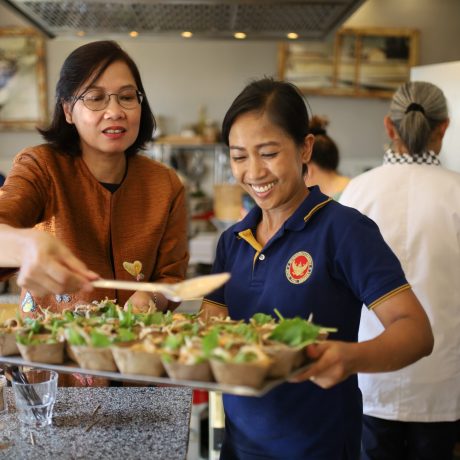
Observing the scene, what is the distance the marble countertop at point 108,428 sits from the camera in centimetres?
134

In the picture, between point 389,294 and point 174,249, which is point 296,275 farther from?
point 174,249

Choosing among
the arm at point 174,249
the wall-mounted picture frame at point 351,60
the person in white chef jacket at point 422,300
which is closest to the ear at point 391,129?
the person in white chef jacket at point 422,300

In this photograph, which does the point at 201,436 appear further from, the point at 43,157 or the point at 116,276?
the point at 43,157

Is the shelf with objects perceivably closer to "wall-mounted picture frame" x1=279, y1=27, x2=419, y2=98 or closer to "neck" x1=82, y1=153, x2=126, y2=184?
"wall-mounted picture frame" x1=279, y1=27, x2=419, y2=98

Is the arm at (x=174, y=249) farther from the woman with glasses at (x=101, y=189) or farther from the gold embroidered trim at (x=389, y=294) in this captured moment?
the gold embroidered trim at (x=389, y=294)

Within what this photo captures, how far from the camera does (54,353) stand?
4.18 feet

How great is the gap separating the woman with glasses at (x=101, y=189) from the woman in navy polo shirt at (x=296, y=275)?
376 millimetres

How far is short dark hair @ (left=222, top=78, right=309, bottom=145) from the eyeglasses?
38cm

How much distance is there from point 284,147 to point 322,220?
0.60 feet

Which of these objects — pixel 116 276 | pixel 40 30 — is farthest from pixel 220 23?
pixel 116 276

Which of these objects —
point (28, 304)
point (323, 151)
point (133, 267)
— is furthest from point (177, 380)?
point (323, 151)

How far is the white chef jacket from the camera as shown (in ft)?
7.29

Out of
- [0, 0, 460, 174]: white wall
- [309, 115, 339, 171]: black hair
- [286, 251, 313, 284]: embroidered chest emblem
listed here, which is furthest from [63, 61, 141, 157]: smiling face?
[0, 0, 460, 174]: white wall

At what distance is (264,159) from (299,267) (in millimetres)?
252
